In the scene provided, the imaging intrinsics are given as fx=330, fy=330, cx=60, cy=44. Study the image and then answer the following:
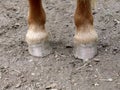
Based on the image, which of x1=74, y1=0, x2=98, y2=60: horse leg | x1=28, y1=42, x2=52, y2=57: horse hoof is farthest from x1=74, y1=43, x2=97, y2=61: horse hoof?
x1=28, y1=42, x2=52, y2=57: horse hoof

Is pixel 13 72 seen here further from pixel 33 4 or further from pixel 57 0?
pixel 57 0

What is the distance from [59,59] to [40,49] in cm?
15

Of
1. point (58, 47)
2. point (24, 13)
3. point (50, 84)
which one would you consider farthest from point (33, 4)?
point (24, 13)

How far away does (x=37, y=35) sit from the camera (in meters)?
2.32

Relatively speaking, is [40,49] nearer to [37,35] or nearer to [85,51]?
[37,35]

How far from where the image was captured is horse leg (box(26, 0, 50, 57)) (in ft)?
7.52

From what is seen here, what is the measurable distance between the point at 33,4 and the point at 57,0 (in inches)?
38.1

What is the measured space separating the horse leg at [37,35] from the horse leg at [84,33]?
0.23 metres

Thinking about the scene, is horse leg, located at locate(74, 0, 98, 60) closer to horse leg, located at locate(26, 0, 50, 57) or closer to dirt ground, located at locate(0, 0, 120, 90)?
dirt ground, located at locate(0, 0, 120, 90)

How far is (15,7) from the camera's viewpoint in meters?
3.08

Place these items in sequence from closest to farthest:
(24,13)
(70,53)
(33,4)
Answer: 1. (33,4)
2. (70,53)
3. (24,13)

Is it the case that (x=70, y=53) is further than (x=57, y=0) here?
No

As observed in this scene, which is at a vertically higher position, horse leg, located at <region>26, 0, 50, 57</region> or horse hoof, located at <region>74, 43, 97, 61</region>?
horse leg, located at <region>26, 0, 50, 57</region>

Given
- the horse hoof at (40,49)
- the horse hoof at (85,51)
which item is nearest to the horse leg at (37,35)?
the horse hoof at (40,49)
